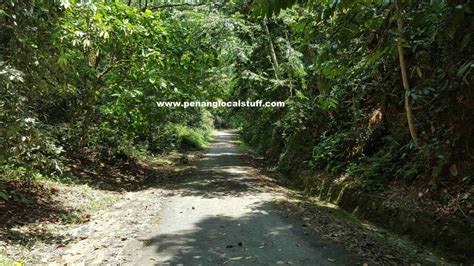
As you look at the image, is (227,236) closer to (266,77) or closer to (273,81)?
(273,81)

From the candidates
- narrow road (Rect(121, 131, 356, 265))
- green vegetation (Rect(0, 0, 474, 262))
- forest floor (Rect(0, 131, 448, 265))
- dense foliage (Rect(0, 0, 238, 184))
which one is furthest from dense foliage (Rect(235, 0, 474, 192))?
dense foliage (Rect(0, 0, 238, 184))

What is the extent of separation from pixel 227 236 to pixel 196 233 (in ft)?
1.80

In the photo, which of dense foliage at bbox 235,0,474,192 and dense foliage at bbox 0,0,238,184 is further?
dense foliage at bbox 0,0,238,184

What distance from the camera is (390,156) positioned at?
838 cm

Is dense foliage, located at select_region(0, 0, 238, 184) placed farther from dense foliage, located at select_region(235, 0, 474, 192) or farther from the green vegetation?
dense foliage, located at select_region(235, 0, 474, 192)

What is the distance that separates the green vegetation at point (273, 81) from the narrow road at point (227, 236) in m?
2.13

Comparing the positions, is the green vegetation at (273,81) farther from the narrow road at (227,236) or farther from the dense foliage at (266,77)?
the narrow road at (227,236)

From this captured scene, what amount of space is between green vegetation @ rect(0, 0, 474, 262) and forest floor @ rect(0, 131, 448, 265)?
A: 2.90 ft

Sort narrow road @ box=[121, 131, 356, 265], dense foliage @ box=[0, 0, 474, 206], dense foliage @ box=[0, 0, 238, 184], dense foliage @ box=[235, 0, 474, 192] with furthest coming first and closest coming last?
1. dense foliage @ box=[0, 0, 238, 184]
2. narrow road @ box=[121, 131, 356, 265]
3. dense foliage @ box=[0, 0, 474, 206]
4. dense foliage @ box=[235, 0, 474, 192]

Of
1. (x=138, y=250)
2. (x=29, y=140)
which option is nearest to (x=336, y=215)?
(x=138, y=250)

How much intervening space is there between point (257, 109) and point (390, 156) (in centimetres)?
973

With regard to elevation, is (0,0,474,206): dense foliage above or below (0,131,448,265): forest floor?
above

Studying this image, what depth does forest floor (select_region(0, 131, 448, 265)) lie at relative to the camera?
503 centimetres

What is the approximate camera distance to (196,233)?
20.1 feet
